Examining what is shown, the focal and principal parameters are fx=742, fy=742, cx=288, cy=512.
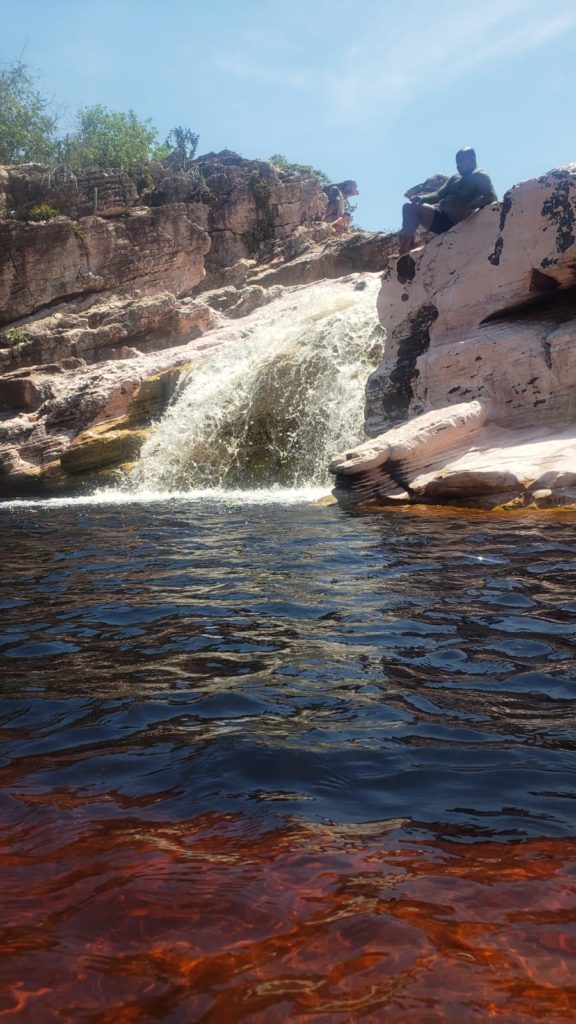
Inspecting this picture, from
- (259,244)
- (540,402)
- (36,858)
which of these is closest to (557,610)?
(36,858)

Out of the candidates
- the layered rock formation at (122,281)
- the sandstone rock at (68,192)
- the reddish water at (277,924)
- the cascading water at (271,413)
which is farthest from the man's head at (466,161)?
the sandstone rock at (68,192)

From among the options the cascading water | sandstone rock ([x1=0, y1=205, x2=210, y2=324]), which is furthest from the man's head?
sandstone rock ([x1=0, y1=205, x2=210, y2=324])

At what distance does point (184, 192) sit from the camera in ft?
102

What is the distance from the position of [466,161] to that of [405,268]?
6.26 ft

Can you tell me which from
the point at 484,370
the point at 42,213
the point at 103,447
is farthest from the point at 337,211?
the point at 484,370

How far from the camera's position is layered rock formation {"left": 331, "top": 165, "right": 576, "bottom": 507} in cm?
941

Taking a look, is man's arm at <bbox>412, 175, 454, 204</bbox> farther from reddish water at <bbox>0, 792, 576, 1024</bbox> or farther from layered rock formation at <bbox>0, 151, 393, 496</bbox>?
reddish water at <bbox>0, 792, 576, 1024</bbox>

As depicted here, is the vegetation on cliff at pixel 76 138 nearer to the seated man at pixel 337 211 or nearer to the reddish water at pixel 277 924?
the seated man at pixel 337 211

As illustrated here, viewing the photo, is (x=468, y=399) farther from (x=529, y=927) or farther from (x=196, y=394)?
(x=529, y=927)

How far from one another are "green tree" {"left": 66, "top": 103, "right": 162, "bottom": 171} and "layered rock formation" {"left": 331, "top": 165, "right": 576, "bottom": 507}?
27.0m

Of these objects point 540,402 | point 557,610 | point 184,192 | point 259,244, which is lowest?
point 557,610

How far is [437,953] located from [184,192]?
1297 inches

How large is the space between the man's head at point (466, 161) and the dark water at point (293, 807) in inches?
356

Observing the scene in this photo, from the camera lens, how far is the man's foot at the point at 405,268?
12.8 metres
